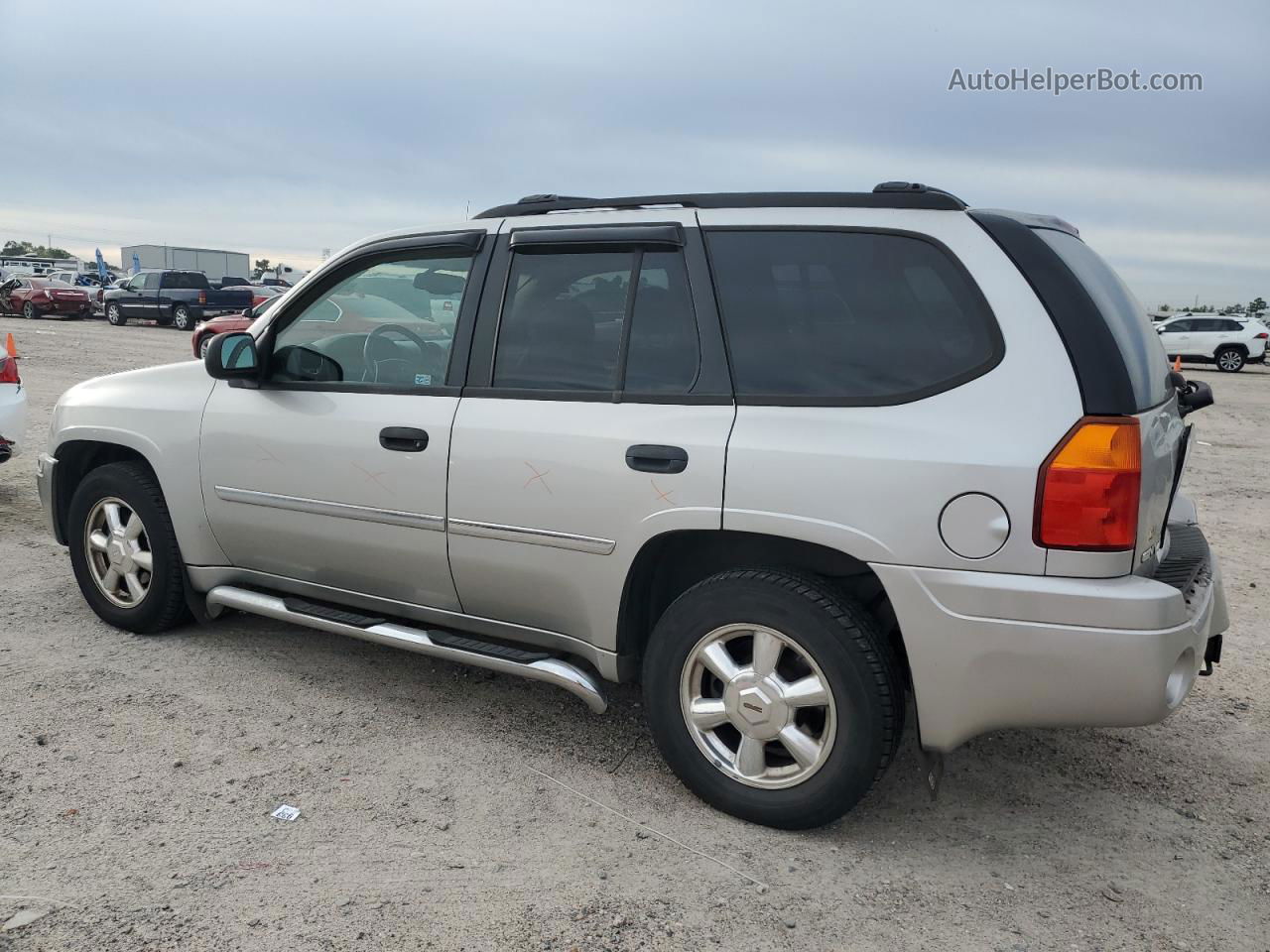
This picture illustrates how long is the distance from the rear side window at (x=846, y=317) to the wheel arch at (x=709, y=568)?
0.44m

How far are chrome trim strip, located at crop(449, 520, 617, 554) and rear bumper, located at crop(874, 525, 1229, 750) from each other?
89 centimetres

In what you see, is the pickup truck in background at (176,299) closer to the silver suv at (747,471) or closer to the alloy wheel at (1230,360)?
the alloy wheel at (1230,360)

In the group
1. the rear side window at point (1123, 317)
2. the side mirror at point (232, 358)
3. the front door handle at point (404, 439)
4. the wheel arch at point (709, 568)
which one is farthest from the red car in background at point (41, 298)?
the rear side window at point (1123, 317)

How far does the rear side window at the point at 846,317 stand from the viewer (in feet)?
9.39

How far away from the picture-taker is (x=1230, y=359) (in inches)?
1122

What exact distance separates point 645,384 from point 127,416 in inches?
97.9

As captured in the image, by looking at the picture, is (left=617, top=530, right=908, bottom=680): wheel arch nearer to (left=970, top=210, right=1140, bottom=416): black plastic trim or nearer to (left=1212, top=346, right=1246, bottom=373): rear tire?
(left=970, top=210, right=1140, bottom=416): black plastic trim

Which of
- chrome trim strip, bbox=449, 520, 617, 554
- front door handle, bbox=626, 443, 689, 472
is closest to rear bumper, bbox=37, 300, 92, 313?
chrome trim strip, bbox=449, 520, 617, 554

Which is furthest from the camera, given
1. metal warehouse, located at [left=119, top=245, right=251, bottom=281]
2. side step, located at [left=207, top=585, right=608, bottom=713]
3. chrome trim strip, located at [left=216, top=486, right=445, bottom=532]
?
metal warehouse, located at [left=119, top=245, right=251, bottom=281]

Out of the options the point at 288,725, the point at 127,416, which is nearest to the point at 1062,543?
the point at 288,725

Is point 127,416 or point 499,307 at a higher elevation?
point 499,307

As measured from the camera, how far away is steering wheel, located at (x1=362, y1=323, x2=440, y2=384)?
3.81 meters

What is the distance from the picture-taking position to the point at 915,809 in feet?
10.9

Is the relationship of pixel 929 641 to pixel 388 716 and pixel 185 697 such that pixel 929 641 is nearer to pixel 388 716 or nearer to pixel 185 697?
pixel 388 716
